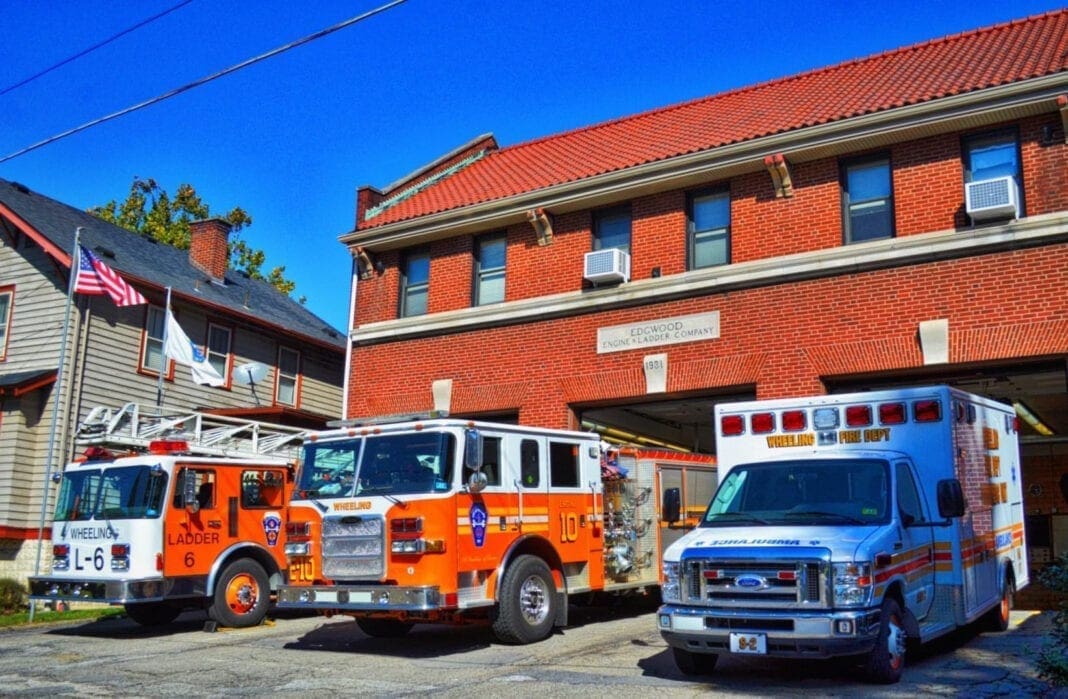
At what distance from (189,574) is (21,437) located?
28.7 feet

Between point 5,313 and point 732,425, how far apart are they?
60.4 feet

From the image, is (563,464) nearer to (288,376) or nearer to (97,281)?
(97,281)

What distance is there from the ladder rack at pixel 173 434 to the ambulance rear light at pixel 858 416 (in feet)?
24.1

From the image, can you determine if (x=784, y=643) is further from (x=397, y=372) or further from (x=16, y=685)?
(x=397, y=372)

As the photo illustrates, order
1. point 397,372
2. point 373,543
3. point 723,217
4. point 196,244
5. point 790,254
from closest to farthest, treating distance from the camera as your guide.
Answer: point 373,543 → point 790,254 → point 723,217 → point 397,372 → point 196,244

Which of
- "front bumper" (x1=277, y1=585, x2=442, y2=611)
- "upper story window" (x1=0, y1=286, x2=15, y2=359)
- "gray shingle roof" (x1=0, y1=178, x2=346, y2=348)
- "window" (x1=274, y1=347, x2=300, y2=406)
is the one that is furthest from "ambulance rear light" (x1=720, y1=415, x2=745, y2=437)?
"window" (x1=274, y1=347, x2=300, y2=406)

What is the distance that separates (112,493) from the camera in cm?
1375

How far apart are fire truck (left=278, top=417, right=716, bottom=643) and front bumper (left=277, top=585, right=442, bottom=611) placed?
0.04 feet

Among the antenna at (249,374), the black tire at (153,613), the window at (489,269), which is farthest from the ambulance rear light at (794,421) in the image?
the antenna at (249,374)

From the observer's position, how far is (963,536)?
9.27 m

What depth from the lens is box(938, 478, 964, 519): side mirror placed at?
8.49 metres

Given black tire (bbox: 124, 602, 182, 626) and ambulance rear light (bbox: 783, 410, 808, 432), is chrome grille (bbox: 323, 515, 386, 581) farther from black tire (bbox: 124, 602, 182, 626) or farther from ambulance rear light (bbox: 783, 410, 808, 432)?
black tire (bbox: 124, 602, 182, 626)

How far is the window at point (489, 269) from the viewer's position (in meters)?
18.6

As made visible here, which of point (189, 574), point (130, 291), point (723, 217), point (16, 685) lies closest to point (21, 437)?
point (130, 291)
